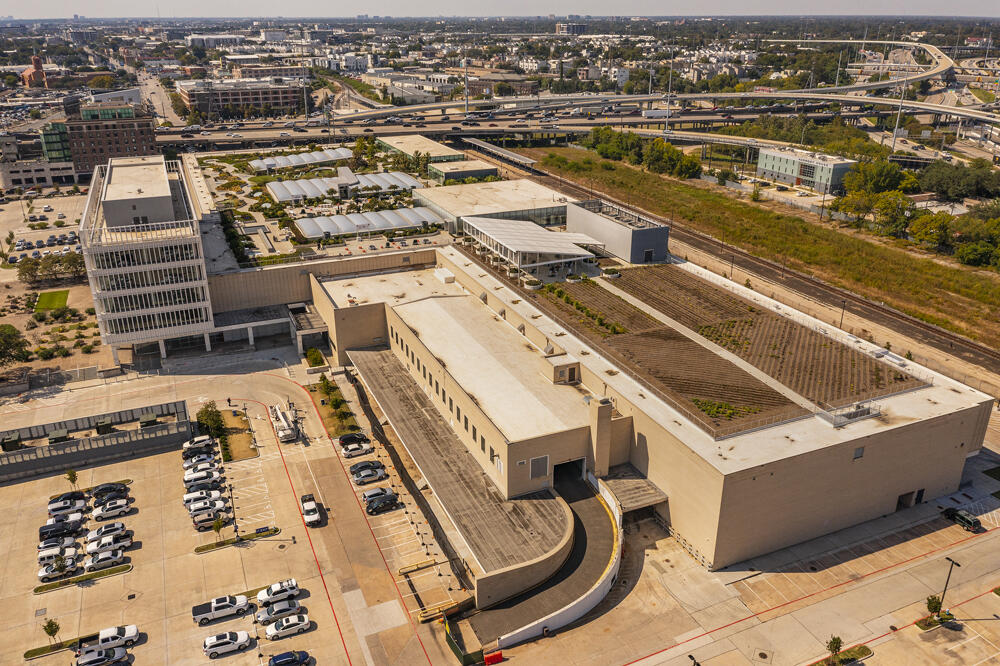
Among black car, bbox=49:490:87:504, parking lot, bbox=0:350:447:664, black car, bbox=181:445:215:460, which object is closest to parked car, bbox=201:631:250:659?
parking lot, bbox=0:350:447:664

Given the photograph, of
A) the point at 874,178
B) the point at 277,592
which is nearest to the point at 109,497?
the point at 277,592

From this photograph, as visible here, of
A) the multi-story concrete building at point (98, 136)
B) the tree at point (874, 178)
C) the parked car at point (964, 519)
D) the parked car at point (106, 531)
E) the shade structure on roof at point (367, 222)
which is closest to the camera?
the parked car at point (106, 531)

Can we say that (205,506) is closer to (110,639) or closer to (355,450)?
(110,639)

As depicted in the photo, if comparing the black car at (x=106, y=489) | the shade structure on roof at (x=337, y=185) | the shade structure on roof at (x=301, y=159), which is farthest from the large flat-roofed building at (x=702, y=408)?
the shade structure on roof at (x=301, y=159)

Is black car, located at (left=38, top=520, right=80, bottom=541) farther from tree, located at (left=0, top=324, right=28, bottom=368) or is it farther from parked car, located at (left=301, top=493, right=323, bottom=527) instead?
tree, located at (left=0, top=324, right=28, bottom=368)

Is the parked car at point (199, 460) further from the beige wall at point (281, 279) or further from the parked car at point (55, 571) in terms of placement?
the beige wall at point (281, 279)

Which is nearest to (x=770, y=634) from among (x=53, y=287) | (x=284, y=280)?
(x=284, y=280)

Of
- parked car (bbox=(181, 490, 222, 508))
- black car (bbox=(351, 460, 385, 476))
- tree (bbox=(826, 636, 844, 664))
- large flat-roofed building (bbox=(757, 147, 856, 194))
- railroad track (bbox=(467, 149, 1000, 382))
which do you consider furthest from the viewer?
large flat-roofed building (bbox=(757, 147, 856, 194))
